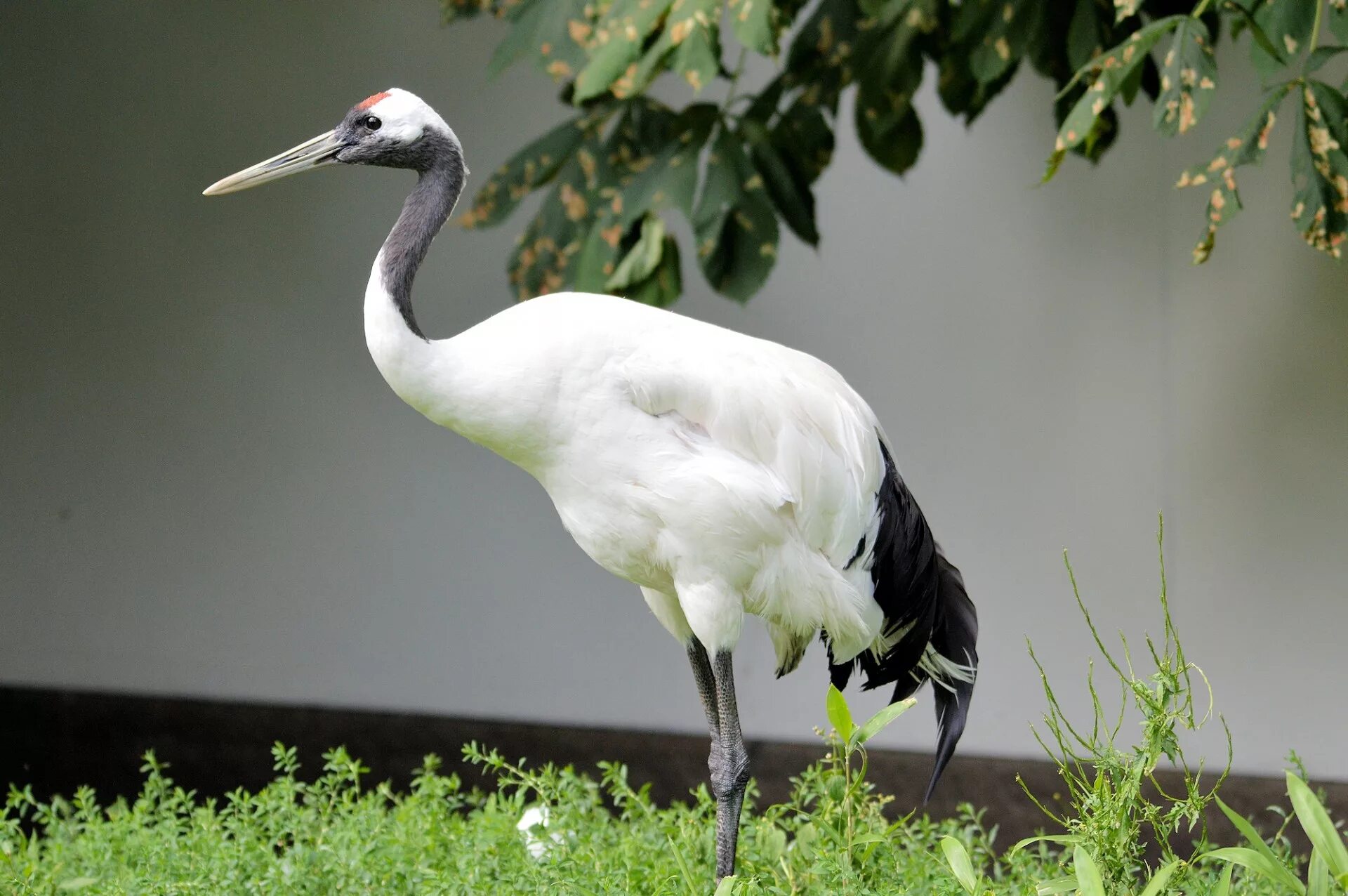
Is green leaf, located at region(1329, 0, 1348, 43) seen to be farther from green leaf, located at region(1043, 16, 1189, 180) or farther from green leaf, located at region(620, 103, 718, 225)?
green leaf, located at region(620, 103, 718, 225)

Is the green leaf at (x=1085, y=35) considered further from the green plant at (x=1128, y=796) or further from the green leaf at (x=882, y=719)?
the green leaf at (x=882, y=719)

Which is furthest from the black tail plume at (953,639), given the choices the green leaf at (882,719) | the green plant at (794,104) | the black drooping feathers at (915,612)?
the green plant at (794,104)

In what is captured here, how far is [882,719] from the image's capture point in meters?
1.68

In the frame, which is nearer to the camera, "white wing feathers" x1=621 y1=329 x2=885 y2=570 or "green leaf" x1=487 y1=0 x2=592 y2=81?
"white wing feathers" x1=621 y1=329 x2=885 y2=570

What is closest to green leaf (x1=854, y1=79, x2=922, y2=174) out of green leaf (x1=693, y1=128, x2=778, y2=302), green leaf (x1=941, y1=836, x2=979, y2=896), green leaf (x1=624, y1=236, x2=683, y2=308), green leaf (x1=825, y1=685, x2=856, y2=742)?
green leaf (x1=693, y1=128, x2=778, y2=302)

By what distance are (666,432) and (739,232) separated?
0.57 m

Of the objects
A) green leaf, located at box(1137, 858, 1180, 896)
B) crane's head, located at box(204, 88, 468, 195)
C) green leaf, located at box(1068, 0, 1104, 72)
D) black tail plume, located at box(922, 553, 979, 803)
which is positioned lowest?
green leaf, located at box(1137, 858, 1180, 896)

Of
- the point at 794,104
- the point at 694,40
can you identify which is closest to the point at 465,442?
the point at 794,104

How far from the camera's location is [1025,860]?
221 centimetres

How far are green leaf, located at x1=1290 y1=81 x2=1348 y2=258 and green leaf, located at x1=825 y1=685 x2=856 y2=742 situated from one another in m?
0.86

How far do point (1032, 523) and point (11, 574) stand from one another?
8.53 ft

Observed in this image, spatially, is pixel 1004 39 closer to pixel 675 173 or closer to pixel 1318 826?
pixel 675 173

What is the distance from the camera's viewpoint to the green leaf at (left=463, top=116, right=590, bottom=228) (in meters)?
2.33

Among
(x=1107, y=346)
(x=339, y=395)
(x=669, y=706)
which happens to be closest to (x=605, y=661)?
(x=669, y=706)
